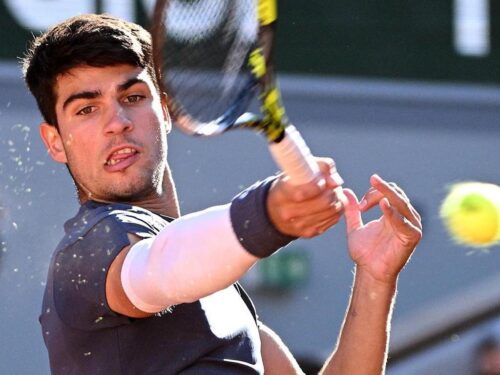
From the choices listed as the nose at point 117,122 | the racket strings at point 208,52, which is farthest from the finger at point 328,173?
the nose at point 117,122

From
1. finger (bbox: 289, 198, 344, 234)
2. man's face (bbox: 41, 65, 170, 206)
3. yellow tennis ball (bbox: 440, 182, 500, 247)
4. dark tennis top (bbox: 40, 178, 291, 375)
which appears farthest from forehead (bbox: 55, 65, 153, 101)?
yellow tennis ball (bbox: 440, 182, 500, 247)

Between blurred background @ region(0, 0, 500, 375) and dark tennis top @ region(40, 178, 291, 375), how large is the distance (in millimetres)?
4695

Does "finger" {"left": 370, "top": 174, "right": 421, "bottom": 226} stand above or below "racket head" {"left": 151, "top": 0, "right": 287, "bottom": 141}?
below

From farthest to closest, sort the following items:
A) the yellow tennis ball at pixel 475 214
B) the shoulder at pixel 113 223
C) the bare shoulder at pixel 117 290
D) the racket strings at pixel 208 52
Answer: the yellow tennis ball at pixel 475 214
the shoulder at pixel 113 223
the bare shoulder at pixel 117 290
the racket strings at pixel 208 52

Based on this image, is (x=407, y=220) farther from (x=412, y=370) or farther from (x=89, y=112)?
(x=412, y=370)

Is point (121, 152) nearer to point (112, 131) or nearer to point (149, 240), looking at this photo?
point (112, 131)

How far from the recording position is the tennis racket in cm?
243

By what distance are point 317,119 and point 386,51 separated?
2.55 ft

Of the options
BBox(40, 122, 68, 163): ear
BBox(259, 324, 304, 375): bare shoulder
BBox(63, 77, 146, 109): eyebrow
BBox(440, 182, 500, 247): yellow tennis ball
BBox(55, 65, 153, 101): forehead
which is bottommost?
BBox(259, 324, 304, 375): bare shoulder

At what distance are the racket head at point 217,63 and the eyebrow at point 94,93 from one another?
44 cm

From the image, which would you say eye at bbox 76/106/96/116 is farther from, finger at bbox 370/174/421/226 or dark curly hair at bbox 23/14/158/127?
finger at bbox 370/174/421/226

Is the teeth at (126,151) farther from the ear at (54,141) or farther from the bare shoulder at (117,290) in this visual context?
the bare shoulder at (117,290)

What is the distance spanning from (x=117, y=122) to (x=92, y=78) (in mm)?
138

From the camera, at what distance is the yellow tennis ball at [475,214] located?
3.71 meters
